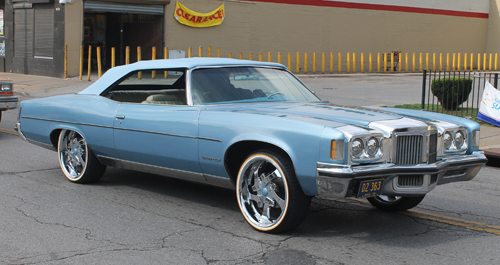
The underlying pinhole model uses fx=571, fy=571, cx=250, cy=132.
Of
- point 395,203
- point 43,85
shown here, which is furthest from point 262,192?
point 43,85

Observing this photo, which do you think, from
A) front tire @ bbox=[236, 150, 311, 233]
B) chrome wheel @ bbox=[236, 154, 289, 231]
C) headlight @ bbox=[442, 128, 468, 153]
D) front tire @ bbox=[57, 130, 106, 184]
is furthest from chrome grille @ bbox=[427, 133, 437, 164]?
front tire @ bbox=[57, 130, 106, 184]

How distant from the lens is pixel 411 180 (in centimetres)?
454

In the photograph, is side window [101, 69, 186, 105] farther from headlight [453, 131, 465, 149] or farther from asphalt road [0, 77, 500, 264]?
headlight [453, 131, 465, 149]

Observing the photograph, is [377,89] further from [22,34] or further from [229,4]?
[22,34]

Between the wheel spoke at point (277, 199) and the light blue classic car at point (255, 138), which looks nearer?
the light blue classic car at point (255, 138)

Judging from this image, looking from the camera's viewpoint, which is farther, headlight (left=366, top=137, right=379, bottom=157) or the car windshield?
the car windshield

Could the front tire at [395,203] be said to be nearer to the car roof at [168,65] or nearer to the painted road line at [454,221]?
the painted road line at [454,221]

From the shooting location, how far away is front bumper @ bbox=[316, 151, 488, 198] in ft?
13.9

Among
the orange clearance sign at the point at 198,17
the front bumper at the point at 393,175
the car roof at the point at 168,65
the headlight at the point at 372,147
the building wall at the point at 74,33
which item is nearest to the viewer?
the front bumper at the point at 393,175

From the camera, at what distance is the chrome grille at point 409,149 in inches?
177

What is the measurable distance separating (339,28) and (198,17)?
862 cm

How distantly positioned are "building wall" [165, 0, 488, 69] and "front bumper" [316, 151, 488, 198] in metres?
21.8

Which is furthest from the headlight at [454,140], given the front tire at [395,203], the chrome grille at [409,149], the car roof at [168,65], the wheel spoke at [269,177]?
the car roof at [168,65]

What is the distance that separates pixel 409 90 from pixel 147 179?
16353 millimetres
